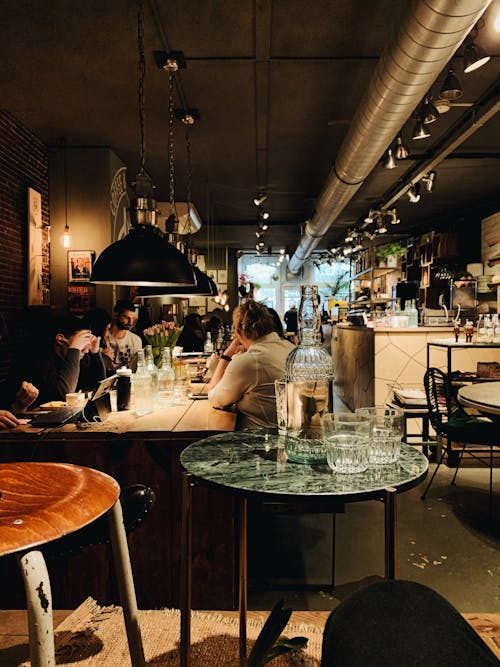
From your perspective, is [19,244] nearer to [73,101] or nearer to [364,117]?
[73,101]

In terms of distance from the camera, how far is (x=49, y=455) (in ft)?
8.03

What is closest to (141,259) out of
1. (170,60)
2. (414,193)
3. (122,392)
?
(122,392)

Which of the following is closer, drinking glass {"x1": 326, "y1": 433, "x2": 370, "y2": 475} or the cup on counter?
drinking glass {"x1": 326, "y1": 433, "x2": 370, "y2": 475}

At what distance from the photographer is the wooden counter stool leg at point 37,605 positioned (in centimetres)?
102

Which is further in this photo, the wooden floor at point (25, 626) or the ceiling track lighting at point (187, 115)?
the ceiling track lighting at point (187, 115)

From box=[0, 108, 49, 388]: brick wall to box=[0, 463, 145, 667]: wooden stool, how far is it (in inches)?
176

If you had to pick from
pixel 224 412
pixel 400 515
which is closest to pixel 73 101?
pixel 224 412

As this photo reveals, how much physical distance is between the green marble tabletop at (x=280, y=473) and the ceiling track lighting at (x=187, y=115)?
4.45 m

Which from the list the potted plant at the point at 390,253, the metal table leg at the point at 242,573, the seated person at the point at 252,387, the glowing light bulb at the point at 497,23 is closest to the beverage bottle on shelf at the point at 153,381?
the seated person at the point at 252,387

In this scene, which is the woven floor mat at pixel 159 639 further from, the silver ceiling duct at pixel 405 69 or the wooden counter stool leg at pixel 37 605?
the silver ceiling duct at pixel 405 69

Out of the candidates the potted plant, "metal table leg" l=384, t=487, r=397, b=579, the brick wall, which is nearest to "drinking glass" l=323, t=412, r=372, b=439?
"metal table leg" l=384, t=487, r=397, b=579

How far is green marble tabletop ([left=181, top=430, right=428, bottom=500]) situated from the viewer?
4.00ft

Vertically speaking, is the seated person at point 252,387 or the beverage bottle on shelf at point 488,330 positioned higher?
the beverage bottle on shelf at point 488,330

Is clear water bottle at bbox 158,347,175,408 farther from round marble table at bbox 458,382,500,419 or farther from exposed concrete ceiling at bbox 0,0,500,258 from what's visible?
exposed concrete ceiling at bbox 0,0,500,258
